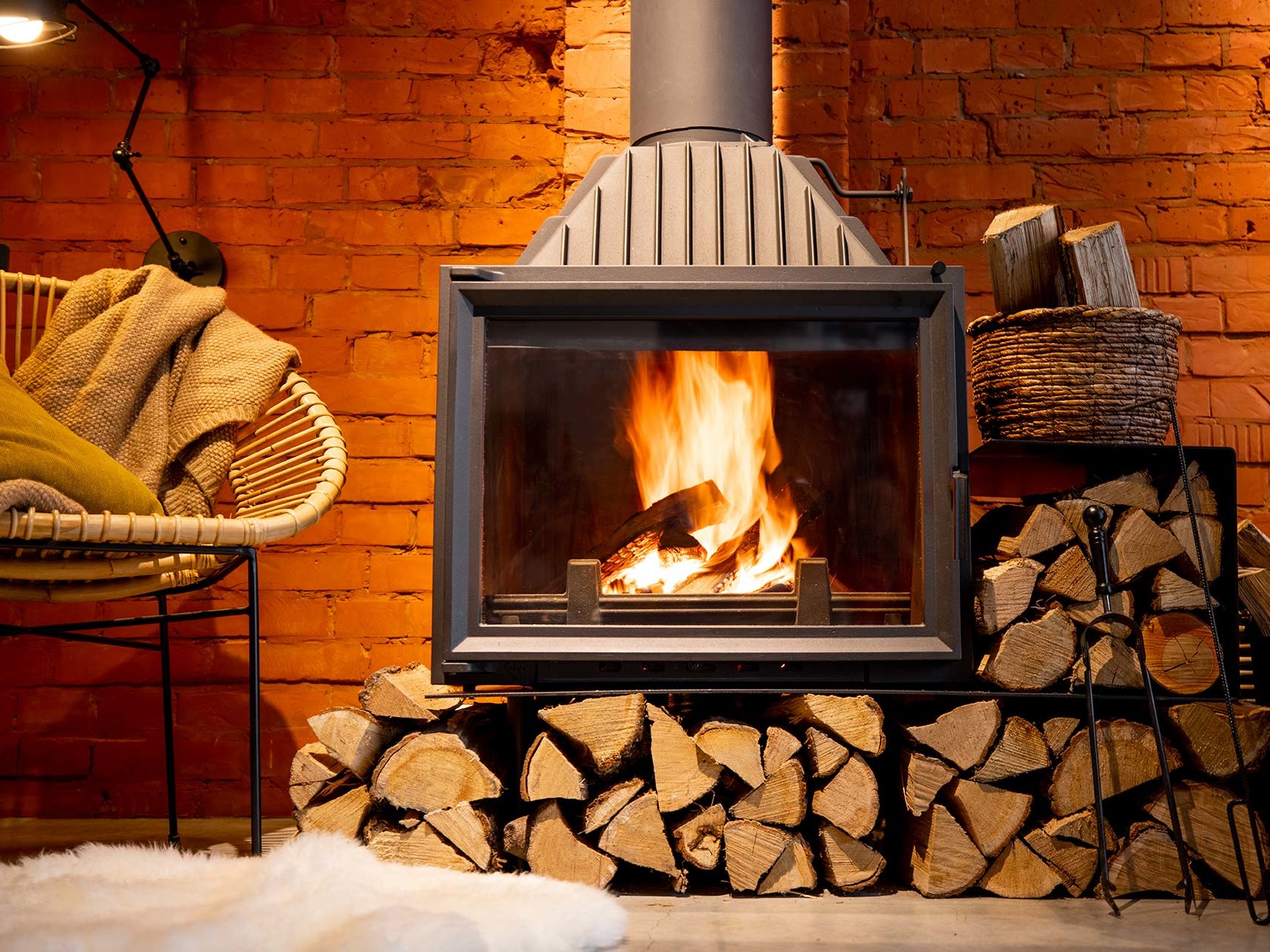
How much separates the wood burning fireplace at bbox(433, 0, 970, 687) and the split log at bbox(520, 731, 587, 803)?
0.11 meters

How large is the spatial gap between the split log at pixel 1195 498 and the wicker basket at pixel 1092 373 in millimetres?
78

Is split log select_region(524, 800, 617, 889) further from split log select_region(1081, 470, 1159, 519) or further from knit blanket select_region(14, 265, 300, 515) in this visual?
split log select_region(1081, 470, 1159, 519)

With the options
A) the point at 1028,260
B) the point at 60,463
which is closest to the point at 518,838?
the point at 60,463

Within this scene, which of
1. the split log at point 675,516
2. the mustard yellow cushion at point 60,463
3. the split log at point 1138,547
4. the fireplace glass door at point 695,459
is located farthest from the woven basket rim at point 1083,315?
the mustard yellow cushion at point 60,463

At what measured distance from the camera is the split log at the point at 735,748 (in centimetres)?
145

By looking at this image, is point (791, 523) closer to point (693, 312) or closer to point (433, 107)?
point (693, 312)

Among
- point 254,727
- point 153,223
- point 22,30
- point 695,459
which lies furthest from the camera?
point 153,223

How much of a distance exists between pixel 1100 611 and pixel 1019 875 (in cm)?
36

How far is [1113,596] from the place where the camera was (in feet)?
4.99

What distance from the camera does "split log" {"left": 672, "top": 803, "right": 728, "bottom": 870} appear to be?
1.46 metres

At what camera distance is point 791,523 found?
63.1 inches

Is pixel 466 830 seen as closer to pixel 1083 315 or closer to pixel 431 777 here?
pixel 431 777

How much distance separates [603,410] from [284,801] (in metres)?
1.06

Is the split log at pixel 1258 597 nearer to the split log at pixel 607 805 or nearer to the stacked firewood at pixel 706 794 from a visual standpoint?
the stacked firewood at pixel 706 794
